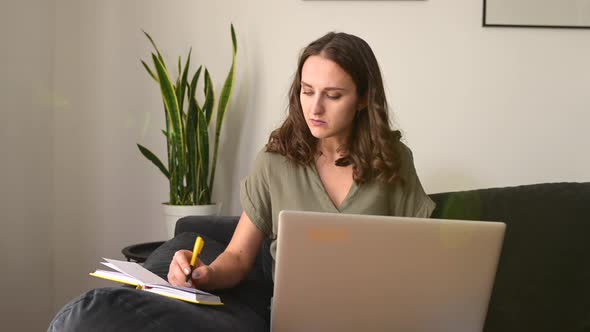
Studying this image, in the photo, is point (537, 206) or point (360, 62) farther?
point (537, 206)

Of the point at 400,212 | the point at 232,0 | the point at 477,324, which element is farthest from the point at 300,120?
the point at 232,0

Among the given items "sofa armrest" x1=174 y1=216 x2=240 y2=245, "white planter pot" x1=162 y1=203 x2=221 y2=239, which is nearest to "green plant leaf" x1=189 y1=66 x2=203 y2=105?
"white planter pot" x1=162 y1=203 x2=221 y2=239

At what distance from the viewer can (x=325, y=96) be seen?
167 cm

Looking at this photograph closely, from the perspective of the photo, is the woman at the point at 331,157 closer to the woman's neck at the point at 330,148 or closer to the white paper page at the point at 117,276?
the woman's neck at the point at 330,148

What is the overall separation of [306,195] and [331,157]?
14 centimetres

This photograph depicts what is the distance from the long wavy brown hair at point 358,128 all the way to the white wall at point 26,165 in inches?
50.2

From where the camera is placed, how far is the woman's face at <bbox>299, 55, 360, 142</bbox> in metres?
1.65

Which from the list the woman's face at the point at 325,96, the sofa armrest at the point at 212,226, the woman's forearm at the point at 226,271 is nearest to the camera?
the woman's forearm at the point at 226,271

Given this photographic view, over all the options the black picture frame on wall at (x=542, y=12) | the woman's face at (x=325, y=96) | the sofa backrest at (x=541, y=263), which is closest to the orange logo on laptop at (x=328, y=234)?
the woman's face at (x=325, y=96)

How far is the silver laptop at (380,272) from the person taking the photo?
3.86 feet

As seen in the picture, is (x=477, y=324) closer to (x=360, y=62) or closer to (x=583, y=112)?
(x=360, y=62)

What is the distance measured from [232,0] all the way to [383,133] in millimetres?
1305

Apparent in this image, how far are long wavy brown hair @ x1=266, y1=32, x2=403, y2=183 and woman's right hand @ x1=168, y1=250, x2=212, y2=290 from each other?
42 cm

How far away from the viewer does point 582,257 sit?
2.09m
